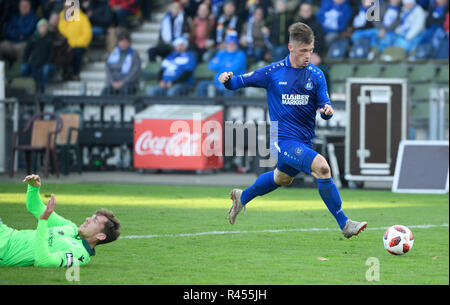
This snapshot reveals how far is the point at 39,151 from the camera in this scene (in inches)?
691

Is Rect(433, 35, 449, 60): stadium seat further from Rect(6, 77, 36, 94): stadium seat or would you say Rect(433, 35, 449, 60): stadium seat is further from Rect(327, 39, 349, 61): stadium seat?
Rect(6, 77, 36, 94): stadium seat

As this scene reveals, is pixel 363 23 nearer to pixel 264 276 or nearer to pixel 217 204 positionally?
pixel 217 204

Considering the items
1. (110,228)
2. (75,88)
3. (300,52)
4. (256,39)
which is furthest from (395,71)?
(110,228)

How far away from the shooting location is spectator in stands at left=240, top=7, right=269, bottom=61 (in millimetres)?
20484

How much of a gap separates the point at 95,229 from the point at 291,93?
2490 mm

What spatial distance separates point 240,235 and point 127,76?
10567 mm

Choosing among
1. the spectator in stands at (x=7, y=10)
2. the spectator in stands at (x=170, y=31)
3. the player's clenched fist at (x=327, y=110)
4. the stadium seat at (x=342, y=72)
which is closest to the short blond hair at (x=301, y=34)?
the player's clenched fist at (x=327, y=110)

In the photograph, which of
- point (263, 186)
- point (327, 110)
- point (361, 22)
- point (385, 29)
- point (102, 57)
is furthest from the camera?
point (102, 57)

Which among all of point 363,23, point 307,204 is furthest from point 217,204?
point 363,23

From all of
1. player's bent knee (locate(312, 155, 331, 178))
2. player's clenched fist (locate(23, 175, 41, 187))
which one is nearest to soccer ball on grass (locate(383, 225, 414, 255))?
player's bent knee (locate(312, 155, 331, 178))

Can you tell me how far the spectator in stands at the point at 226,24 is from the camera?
21.1 meters

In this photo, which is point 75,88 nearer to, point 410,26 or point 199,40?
point 199,40

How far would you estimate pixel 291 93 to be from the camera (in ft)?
30.1
